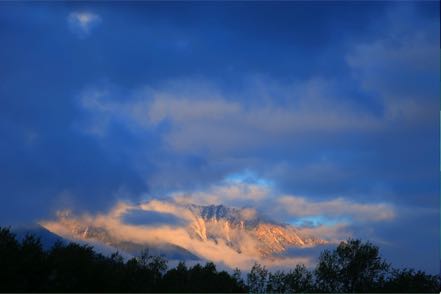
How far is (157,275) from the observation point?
322 ft

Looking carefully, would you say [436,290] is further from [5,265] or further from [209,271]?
[5,265]

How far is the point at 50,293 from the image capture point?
6016 cm

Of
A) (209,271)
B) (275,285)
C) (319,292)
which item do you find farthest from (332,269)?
(209,271)

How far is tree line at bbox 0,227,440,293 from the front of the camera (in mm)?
64312

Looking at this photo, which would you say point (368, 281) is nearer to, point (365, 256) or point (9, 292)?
point (365, 256)

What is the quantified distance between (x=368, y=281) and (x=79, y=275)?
171 ft

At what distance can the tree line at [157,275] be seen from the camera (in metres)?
64.3

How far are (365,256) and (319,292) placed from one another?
1019 centimetres

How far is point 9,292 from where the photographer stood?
185ft

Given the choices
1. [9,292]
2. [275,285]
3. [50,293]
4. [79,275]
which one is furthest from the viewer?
[275,285]

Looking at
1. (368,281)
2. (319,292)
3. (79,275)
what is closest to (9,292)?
(79,275)

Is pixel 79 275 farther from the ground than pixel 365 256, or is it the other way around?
pixel 365 256

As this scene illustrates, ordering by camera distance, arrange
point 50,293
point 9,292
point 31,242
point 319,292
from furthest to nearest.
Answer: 1. point 319,292
2. point 31,242
3. point 50,293
4. point 9,292

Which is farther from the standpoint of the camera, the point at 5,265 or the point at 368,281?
the point at 368,281
